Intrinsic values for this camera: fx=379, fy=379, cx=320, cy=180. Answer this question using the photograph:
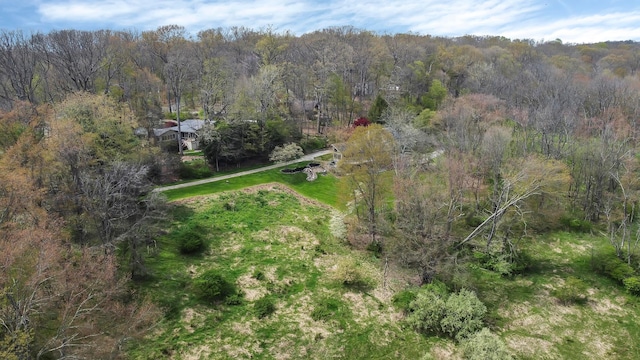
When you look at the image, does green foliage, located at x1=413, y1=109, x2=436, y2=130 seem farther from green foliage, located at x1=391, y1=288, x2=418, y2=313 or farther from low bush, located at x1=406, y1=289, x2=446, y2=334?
low bush, located at x1=406, y1=289, x2=446, y2=334

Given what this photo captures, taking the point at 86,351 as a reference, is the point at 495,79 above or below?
above

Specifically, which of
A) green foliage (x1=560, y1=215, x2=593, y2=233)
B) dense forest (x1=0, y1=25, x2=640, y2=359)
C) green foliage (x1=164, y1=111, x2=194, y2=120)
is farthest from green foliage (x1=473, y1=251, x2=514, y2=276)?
green foliage (x1=164, y1=111, x2=194, y2=120)

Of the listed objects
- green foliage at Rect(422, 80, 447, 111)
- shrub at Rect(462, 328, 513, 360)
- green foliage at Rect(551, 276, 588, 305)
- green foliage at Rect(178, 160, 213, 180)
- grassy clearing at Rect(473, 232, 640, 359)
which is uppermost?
green foliage at Rect(422, 80, 447, 111)

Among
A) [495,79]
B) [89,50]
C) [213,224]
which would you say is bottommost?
[213,224]

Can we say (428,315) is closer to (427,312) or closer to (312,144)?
(427,312)

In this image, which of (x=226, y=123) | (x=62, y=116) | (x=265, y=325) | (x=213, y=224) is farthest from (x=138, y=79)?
(x=265, y=325)

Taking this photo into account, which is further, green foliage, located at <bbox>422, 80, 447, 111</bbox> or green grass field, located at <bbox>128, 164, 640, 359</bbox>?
green foliage, located at <bbox>422, 80, 447, 111</bbox>

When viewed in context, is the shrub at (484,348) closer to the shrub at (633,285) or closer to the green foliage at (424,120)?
the shrub at (633,285)

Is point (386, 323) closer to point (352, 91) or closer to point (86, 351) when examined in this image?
point (86, 351)
